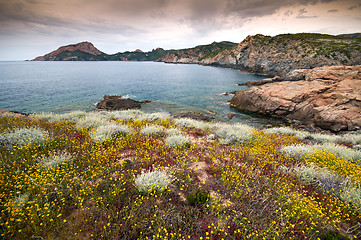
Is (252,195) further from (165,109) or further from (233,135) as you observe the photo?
(165,109)

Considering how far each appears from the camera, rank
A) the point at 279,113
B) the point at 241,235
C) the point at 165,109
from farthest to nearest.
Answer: the point at 165,109
the point at 279,113
the point at 241,235

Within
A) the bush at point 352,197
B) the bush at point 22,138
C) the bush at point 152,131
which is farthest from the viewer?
the bush at point 152,131

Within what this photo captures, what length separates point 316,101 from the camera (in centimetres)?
2309

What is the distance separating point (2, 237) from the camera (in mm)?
3105

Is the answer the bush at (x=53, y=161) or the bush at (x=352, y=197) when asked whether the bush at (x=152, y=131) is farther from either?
the bush at (x=352, y=197)

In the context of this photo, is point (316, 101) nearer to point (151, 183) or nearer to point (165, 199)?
point (165, 199)

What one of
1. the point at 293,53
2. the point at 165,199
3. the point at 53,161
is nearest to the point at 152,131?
the point at 53,161

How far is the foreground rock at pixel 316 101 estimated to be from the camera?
19.6 meters

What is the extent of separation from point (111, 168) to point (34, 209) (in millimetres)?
2209

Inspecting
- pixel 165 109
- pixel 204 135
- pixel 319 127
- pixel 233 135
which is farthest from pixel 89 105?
pixel 319 127

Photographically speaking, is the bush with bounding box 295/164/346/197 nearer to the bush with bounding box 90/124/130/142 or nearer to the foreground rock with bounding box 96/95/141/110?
the bush with bounding box 90/124/130/142

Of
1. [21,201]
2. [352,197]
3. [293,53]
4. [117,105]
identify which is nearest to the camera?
[21,201]

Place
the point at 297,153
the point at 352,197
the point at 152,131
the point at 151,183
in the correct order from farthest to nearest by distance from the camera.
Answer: the point at 152,131 → the point at 297,153 → the point at 352,197 → the point at 151,183

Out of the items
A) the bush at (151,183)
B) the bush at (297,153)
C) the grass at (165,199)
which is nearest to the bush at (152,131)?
the grass at (165,199)
